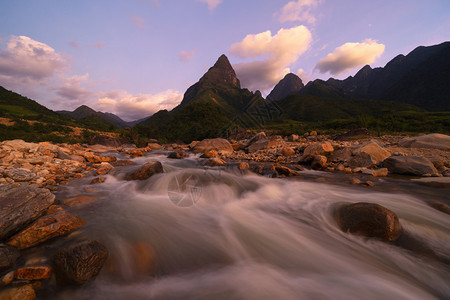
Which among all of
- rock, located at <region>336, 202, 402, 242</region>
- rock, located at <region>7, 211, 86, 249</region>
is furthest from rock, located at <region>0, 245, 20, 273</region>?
rock, located at <region>336, 202, 402, 242</region>

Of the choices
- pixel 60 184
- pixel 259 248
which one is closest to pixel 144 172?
pixel 60 184

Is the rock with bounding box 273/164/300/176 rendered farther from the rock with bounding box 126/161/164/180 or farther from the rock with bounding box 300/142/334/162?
the rock with bounding box 126/161/164/180

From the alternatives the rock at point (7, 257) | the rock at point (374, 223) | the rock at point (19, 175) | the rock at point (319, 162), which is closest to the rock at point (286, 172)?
the rock at point (319, 162)

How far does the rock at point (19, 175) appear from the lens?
5.96 meters

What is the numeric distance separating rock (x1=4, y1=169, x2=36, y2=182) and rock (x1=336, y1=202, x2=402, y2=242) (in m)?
10.3

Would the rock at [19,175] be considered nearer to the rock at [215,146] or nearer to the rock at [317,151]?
the rock at [317,151]

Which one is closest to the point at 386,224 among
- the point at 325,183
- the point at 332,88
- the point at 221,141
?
the point at 325,183

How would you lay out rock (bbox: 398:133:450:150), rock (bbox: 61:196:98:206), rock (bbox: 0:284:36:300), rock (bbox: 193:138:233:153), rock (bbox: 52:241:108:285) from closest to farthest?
rock (bbox: 0:284:36:300), rock (bbox: 52:241:108:285), rock (bbox: 61:196:98:206), rock (bbox: 398:133:450:150), rock (bbox: 193:138:233:153)

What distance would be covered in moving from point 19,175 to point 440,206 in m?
13.3

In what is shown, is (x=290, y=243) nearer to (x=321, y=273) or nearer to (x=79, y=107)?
(x=321, y=273)

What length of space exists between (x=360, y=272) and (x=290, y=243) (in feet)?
3.69

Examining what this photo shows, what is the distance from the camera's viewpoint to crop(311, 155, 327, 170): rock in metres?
8.48

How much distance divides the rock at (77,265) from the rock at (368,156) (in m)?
9.83

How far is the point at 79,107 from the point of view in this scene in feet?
626
